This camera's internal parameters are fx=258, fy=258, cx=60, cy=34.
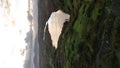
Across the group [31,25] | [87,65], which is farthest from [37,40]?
[87,65]

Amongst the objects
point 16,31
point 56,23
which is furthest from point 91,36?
point 16,31

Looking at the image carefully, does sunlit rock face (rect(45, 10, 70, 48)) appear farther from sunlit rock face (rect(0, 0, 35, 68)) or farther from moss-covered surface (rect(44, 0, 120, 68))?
sunlit rock face (rect(0, 0, 35, 68))

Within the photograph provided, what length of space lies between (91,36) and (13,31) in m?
0.34

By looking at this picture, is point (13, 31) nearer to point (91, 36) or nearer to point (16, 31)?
point (16, 31)

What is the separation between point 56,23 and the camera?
2.97 ft

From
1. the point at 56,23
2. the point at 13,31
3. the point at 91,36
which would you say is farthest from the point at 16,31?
the point at 91,36

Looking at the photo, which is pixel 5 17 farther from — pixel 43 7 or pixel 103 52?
pixel 103 52

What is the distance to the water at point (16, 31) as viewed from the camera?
99 cm

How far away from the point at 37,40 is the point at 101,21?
322 mm

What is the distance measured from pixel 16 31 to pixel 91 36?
0.32 meters

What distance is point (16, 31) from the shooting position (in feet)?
3.26

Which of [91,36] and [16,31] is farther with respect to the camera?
[16,31]

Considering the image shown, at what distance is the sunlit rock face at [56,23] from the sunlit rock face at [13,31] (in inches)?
4.9

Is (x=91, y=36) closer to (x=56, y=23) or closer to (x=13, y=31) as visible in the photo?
(x=56, y=23)
